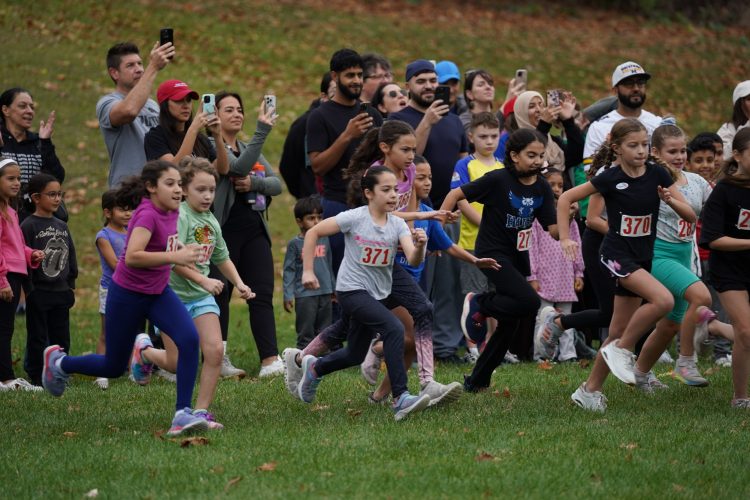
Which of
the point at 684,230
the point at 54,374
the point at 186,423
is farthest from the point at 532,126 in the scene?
the point at 186,423

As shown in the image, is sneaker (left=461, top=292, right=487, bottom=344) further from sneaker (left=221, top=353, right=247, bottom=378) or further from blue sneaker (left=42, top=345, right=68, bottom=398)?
blue sneaker (left=42, top=345, right=68, bottom=398)

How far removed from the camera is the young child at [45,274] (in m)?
11.0

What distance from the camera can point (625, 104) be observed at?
12039 millimetres

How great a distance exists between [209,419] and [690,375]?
4277 mm

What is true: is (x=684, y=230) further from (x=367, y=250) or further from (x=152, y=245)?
(x=152, y=245)

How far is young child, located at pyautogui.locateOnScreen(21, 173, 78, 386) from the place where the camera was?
11000 mm

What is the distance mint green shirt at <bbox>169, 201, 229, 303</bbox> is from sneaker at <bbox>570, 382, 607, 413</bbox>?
2.93m

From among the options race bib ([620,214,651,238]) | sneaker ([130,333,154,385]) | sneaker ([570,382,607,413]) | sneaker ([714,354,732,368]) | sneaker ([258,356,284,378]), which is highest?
race bib ([620,214,651,238])

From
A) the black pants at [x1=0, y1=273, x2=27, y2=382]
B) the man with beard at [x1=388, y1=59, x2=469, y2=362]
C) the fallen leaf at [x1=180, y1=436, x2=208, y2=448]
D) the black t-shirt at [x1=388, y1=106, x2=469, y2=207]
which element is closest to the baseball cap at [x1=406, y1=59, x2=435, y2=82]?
the man with beard at [x1=388, y1=59, x2=469, y2=362]

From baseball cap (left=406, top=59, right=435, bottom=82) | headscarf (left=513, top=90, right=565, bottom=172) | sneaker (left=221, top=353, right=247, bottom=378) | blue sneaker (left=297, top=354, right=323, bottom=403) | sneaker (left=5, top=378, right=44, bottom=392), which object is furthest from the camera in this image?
headscarf (left=513, top=90, right=565, bottom=172)

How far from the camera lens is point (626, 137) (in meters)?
9.05

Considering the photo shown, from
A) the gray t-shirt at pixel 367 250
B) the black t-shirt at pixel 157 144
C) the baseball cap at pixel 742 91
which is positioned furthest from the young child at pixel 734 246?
the black t-shirt at pixel 157 144

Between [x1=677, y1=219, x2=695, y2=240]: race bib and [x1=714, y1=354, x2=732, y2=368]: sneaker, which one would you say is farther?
[x1=714, y1=354, x2=732, y2=368]: sneaker

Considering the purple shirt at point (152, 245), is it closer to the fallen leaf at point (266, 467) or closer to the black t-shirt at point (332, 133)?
the fallen leaf at point (266, 467)
